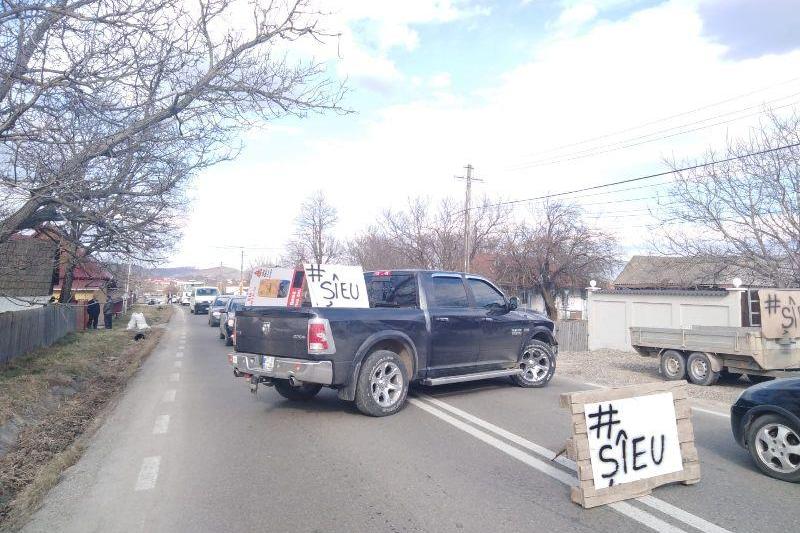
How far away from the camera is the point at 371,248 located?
44.4 metres

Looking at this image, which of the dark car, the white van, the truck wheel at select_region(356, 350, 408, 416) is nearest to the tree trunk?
the white van

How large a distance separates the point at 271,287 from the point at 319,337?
1.84 metres

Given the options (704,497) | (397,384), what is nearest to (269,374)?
(397,384)

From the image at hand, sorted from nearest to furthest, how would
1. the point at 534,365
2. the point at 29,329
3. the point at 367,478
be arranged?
1. the point at 367,478
2. the point at 534,365
3. the point at 29,329

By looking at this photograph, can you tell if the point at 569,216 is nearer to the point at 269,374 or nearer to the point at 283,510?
the point at 269,374

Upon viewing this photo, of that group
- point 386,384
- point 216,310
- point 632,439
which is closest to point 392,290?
point 386,384

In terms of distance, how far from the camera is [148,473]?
18.9ft

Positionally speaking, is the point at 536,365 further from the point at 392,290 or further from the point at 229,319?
the point at 229,319

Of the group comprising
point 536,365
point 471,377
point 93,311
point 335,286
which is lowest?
point 471,377

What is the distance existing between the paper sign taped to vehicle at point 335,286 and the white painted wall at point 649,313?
11867 mm

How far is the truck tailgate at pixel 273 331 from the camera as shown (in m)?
7.51

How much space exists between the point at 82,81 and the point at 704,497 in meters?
8.11

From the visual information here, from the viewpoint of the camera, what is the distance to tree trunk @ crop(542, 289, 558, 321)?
135ft

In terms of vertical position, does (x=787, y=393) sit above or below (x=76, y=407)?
above
